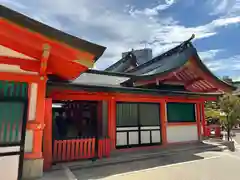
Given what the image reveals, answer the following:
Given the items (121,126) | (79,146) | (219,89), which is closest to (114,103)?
(121,126)

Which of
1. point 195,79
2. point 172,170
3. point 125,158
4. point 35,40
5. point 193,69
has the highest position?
point 193,69

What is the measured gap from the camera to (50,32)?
4094 mm

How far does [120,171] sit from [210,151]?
Answer: 4.68 metres

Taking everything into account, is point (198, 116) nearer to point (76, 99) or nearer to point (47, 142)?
point (76, 99)

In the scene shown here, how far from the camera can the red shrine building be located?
438 centimetres

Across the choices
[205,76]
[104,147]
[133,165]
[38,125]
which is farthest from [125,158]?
[205,76]

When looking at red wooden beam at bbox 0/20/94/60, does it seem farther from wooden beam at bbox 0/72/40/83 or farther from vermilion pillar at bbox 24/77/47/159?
vermilion pillar at bbox 24/77/47/159

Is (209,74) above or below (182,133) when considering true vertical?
above

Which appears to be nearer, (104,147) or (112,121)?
(104,147)

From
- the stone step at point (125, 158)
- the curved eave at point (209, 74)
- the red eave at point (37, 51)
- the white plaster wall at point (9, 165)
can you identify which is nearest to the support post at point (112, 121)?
the stone step at point (125, 158)

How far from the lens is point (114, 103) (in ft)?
26.5

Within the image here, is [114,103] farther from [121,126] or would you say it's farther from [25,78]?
[25,78]

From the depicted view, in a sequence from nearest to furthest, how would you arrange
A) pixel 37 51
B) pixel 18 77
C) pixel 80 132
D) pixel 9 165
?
pixel 9 165 → pixel 37 51 → pixel 18 77 → pixel 80 132

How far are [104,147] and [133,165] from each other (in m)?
1.19
